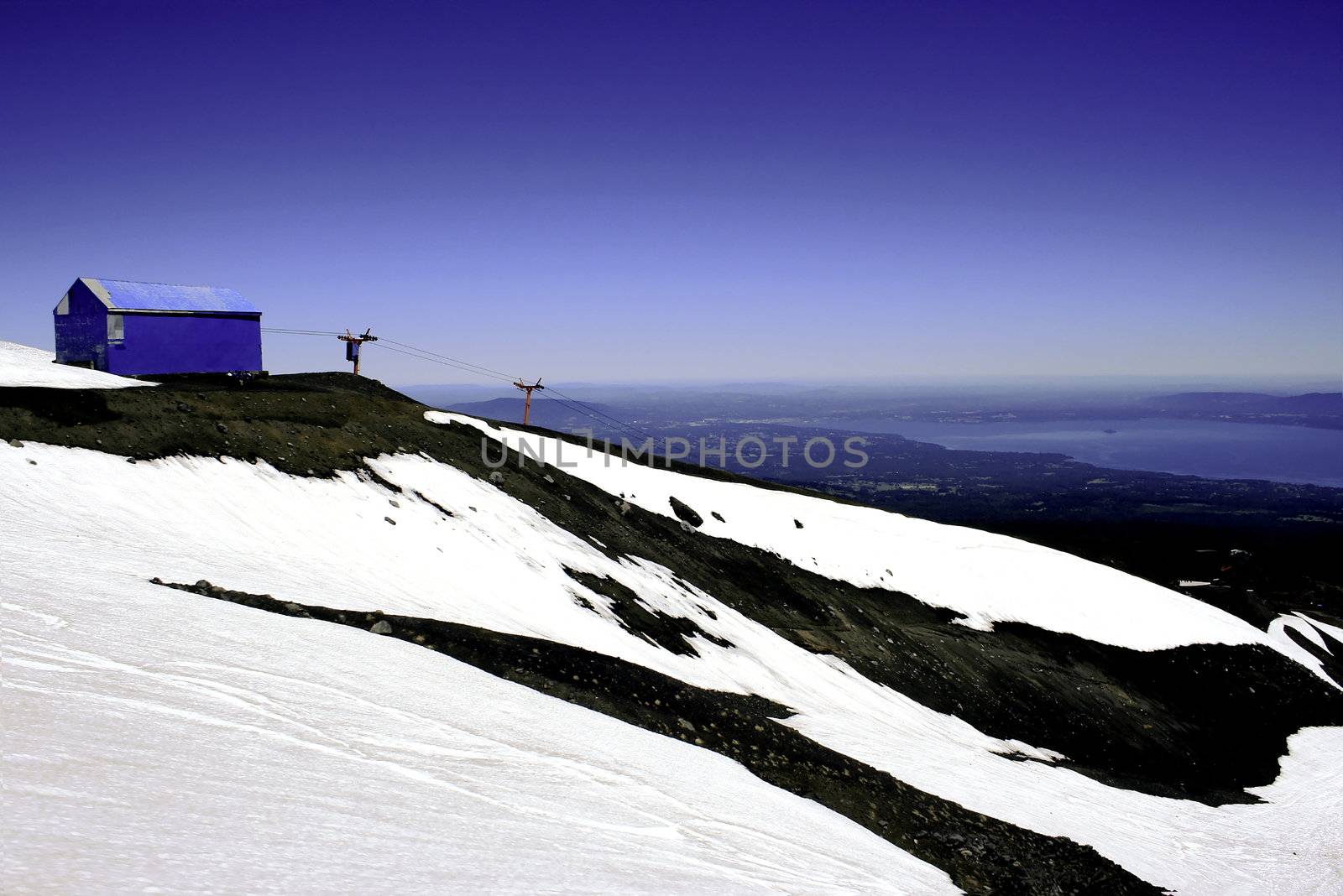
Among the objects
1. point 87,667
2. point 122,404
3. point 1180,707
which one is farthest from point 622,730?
point 1180,707

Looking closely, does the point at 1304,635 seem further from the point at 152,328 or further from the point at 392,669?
the point at 152,328

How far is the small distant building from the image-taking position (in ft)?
116

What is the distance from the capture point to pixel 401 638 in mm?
13891

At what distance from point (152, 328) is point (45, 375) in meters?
9.51

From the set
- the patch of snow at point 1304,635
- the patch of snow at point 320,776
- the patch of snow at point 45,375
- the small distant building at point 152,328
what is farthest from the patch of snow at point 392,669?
the small distant building at point 152,328

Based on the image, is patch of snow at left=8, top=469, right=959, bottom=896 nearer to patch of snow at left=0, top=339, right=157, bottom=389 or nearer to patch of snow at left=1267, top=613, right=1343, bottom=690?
patch of snow at left=0, top=339, right=157, bottom=389

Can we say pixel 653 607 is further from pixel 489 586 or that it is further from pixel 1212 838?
pixel 1212 838

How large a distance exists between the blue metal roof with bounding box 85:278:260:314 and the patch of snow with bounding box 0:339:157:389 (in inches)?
156

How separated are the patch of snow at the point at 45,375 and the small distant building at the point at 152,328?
2.39 metres

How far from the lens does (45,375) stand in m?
27.6

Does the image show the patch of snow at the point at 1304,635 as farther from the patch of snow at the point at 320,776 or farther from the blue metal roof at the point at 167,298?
the blue metal roof at the point at 167,298

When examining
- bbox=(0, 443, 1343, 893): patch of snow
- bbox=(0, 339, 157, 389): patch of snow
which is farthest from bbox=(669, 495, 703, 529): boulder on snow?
bbox=(0, 339, 157, 389): patch of snow

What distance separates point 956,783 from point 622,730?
1115 cm

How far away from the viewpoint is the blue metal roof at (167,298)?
3553cm
